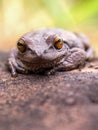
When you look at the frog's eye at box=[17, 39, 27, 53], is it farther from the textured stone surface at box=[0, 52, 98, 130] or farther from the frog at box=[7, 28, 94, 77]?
the textured stone surface at box=[0, 52, 98, 130]

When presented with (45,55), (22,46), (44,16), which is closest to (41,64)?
(45,55)

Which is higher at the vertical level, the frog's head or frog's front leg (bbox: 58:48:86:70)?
the frog's head

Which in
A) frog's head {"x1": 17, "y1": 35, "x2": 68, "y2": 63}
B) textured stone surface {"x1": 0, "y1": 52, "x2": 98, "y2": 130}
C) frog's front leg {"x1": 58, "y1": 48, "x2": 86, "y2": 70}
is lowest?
textured stone surface {"x1": 0, "y1": 52, "x2": 98, "y2": 130}

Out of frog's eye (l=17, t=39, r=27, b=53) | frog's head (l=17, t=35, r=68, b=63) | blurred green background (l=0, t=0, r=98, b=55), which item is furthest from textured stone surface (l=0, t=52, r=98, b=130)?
blurred green background (l=0, t=0, r=98, b=55)

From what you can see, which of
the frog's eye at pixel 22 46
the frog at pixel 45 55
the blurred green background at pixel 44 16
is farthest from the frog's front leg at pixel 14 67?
the blurred green background at pixel 44 16

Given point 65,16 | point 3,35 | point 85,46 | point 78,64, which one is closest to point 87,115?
point 78,64

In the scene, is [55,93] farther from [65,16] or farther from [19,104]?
[65,16]

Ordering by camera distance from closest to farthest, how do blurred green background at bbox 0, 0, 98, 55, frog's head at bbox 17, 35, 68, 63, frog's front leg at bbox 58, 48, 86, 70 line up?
frog's head at bbox 17, 35, 68, 63 < frog's front leg at bbox 58, 48, 86, 70 < blurred green background at bbox 0, 0, 98, 55

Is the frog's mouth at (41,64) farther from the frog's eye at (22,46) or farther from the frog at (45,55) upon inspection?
the frog's eye at (22,46)
